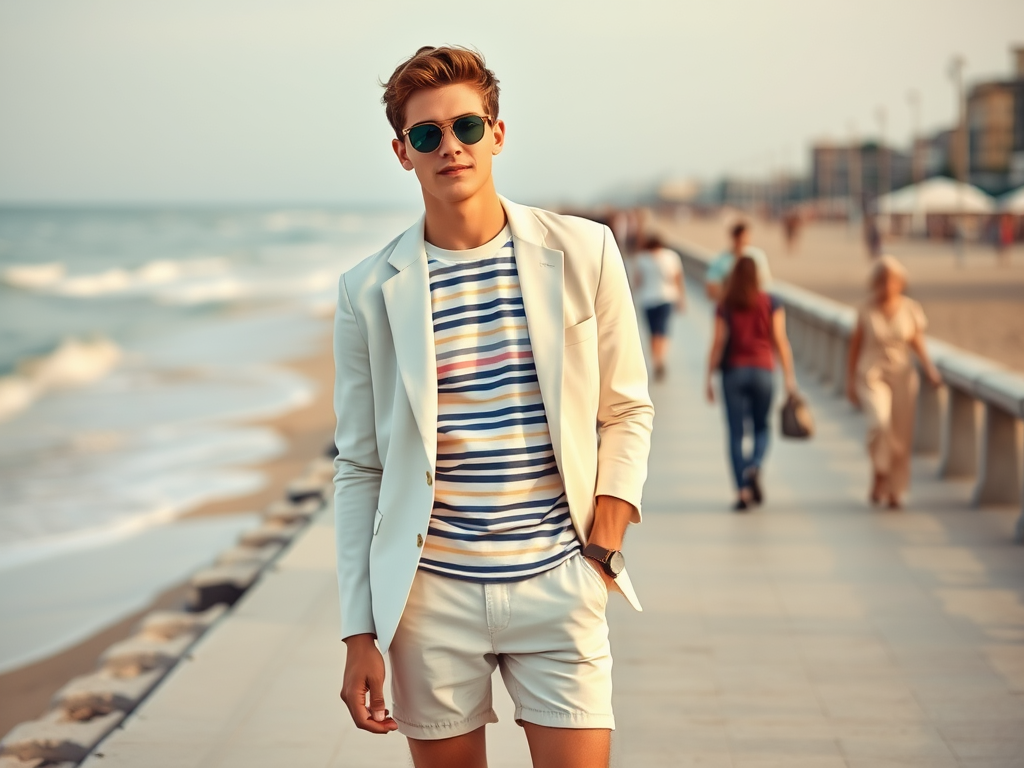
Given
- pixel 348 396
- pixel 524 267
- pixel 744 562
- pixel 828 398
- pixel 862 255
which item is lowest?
pixel 862 255

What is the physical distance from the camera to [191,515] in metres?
10.5

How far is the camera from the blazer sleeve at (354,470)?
2.27 metres

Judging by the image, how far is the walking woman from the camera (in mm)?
7797

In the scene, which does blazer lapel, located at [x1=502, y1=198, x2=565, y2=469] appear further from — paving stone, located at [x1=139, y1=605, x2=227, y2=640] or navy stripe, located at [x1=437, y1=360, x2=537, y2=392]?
paving stone, located at [x1=139, y1=605, x2=227, y2=640]

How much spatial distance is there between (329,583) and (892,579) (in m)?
2.83

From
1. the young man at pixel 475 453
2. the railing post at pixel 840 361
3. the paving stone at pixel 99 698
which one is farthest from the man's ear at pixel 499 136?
the railing post at pixel 840 361

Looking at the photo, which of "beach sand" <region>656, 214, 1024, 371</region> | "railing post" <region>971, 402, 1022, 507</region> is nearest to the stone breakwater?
"railing post" <region>971, 402, 1022, 507</region>

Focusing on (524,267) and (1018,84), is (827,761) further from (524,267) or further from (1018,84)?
(1018,84)

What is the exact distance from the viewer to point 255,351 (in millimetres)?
26375

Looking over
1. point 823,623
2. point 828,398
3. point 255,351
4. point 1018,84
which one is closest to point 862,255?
point 255,351

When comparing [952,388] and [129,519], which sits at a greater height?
[952,388]

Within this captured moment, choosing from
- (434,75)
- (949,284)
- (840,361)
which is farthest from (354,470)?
(949,284)

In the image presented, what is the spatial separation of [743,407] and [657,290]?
5.70 m

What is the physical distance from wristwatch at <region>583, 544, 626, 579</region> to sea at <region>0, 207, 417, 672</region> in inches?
226
